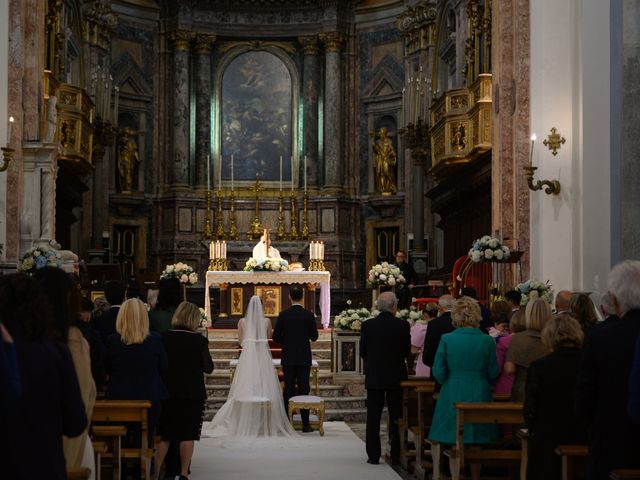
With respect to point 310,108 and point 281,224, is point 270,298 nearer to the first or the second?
point 281,224

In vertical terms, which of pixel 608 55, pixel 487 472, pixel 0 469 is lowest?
pixel 487 472

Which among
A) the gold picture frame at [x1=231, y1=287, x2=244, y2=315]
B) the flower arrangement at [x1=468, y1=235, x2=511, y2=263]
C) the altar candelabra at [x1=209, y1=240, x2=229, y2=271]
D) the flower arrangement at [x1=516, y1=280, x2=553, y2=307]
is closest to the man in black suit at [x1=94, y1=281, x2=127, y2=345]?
the flower arrangement at [x1=516, y1=280, x2=553, y2=307]

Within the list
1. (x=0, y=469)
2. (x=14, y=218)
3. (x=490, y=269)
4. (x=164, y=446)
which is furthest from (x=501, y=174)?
(x=0, y=469)

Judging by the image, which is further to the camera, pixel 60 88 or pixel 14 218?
pixel 60 88

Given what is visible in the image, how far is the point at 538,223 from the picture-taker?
15234 mm

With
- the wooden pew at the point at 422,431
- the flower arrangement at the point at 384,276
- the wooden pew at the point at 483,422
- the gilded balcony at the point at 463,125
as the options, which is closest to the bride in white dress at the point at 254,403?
the wooden pew at the point at 422,431

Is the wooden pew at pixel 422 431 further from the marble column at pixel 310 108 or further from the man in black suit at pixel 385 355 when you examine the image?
the marble column at pixel 310 108

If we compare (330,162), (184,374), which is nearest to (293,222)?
(330,162)

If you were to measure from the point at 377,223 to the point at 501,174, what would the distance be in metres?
12.3

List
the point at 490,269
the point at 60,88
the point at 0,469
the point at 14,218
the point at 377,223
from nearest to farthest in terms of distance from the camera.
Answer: the point at 0,469
the point at 14,218
the point at 490,269
the point at 60,88
the point at 377,223

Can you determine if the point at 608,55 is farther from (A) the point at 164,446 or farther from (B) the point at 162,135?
(B) the point at 162,135

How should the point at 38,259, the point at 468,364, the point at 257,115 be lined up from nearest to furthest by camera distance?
the point at 468,364 → the point at 38,259 → the point at 257,115

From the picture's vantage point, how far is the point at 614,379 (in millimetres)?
5871

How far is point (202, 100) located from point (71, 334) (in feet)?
79.6
